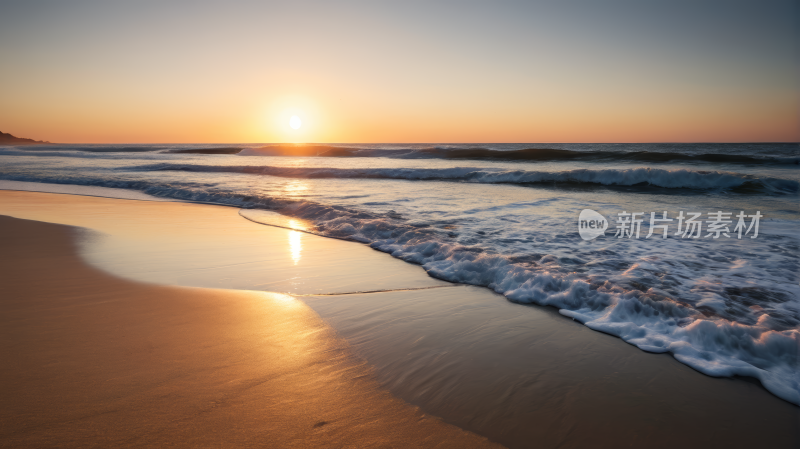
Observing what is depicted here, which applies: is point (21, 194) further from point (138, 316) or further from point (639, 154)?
point (639, 154)

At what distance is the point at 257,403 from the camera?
2008 mm

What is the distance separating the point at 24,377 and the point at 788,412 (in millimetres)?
4061

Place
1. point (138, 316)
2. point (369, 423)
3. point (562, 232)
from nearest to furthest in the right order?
1. point (369, 423)
2. point (138, 316)
3. point (562, 232)

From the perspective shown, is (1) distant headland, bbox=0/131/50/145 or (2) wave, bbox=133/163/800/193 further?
(1) distant headland, bbox=0/131/50/145

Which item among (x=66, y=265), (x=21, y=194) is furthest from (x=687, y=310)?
(x=21, y=194)

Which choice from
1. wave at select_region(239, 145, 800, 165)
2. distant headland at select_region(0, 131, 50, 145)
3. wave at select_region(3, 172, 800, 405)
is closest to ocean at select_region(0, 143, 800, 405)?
wave at select_region(3, 172, 800, 405)

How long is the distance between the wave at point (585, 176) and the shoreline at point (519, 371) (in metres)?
13.1

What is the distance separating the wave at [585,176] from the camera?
1300 centimetres

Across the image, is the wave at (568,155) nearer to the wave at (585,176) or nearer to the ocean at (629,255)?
the wave at (585,176)

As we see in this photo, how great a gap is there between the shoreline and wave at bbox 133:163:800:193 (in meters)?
13.1

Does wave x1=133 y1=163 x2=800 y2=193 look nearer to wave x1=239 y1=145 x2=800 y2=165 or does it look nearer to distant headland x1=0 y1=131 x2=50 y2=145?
wave x1=239 y1=145 x2=800 y2=165

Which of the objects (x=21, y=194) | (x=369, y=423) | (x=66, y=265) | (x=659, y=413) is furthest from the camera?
(x=21, y=194)

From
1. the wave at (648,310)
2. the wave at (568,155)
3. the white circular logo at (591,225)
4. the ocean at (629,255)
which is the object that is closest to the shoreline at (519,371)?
the wave at (648,310)

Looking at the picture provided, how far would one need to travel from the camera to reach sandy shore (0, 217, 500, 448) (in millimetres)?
1785
